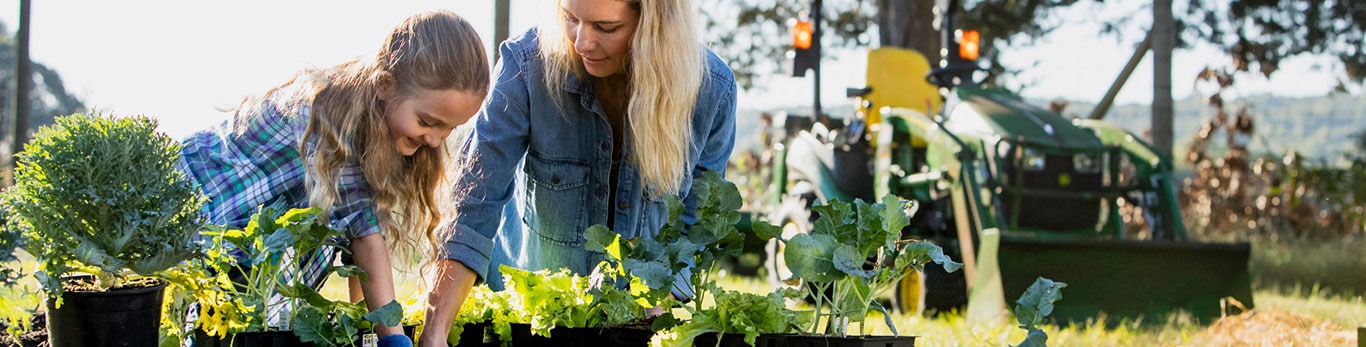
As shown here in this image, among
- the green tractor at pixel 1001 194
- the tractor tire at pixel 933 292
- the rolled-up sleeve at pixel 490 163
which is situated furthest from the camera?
the tractor tire at pixel 933 292

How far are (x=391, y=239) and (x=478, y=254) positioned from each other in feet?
0.54

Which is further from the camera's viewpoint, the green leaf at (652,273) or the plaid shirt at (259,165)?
the plaid shirt at (259,165)

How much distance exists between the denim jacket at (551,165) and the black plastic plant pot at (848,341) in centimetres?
50

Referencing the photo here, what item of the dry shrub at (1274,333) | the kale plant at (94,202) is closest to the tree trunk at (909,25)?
the dry shrub at (1274,333)

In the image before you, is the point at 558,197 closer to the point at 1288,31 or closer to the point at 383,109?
the point at 383,109

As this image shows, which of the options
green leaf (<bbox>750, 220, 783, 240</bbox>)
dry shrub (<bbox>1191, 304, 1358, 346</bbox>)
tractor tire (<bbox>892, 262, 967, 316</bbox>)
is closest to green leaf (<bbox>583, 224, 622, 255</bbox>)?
green leaf (<bbox>750, 220, 783, 240</bbox>)

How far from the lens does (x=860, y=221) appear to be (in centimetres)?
196

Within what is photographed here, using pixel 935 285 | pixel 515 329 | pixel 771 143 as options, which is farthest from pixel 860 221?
pixel 771 143

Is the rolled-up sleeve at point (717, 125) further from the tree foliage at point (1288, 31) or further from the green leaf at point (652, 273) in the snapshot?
the tree foliage at point (1288, 31)

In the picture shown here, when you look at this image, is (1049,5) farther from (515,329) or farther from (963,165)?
(515,329)

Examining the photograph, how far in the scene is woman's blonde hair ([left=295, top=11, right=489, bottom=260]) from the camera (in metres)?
2.13

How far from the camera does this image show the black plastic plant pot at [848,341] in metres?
1.93

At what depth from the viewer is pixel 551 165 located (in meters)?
2.75

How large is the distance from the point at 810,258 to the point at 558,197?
100 centimetres
